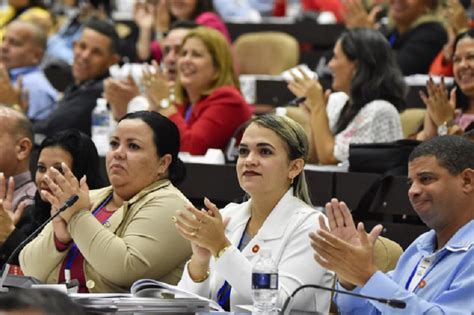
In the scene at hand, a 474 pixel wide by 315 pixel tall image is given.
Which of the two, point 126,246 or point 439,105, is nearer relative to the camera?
point 126,246

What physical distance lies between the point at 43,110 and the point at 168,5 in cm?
170

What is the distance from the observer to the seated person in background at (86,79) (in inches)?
309

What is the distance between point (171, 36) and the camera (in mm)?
8102

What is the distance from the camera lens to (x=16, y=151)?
6.27 metres

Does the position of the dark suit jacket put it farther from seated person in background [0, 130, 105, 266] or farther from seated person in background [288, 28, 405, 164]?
seated person in background [0, 130, 105, 266]

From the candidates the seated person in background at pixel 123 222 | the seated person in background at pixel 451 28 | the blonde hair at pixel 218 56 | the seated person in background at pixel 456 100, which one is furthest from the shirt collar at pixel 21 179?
the seated person in background at pixel 451 28

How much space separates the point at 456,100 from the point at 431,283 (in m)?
2.52

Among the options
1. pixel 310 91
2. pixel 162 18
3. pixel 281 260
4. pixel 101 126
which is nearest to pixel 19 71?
pixel 162 18

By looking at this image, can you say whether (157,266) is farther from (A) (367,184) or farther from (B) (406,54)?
(B) (406,54)

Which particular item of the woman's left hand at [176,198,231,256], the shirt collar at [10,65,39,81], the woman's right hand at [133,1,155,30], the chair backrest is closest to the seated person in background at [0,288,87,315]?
the woman's left hand at [176,198,231,256]

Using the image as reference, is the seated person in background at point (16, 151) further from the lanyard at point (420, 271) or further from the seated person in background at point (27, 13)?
the seated person in background at point (27, 13)

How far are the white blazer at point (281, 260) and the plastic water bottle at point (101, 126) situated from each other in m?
2.47

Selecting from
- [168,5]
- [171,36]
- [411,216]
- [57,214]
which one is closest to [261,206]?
[57,214]

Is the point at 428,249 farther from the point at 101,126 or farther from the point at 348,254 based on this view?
the point at 101,126
